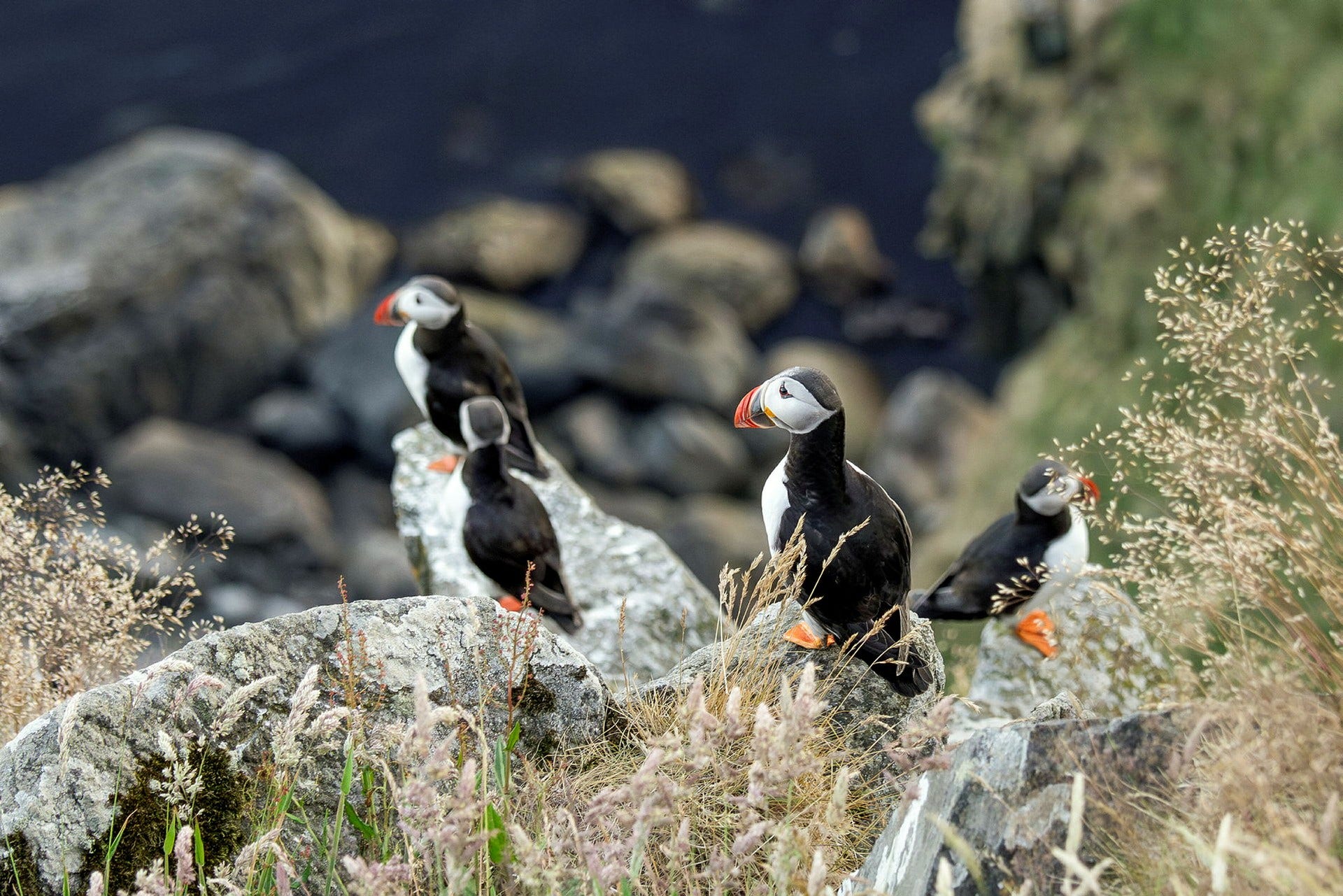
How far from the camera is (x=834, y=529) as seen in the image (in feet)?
11.2

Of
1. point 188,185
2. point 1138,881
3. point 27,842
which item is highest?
point 188,185

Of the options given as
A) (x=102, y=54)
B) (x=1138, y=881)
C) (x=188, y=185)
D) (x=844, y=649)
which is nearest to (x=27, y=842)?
(x=844, y=649)

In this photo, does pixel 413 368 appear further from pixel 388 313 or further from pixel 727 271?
pixel 727 271

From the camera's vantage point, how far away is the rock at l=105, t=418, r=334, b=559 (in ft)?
36.9

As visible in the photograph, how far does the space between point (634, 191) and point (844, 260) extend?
2.79m

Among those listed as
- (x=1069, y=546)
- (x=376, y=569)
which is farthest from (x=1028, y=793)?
(x=376, y=569)

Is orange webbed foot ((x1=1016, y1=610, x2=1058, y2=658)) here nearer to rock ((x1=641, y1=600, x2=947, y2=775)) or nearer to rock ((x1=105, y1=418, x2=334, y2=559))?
rock ((x1=641, y1=600, x2=947, y2=775))

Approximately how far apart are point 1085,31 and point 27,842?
433 inches

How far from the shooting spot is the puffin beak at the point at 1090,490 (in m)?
3.02

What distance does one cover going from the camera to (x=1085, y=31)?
35.8 feet

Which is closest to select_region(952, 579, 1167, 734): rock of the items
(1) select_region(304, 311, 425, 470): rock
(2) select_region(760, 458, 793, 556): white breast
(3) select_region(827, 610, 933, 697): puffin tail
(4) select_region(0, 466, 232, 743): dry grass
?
(3) select_region(827, 610, 933, 697): puffin tail

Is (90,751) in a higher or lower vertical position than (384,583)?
lower

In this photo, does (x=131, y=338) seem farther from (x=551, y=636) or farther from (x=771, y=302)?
(x=551, y=636)

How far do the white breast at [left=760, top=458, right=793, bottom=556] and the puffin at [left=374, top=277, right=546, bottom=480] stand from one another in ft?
7.06
